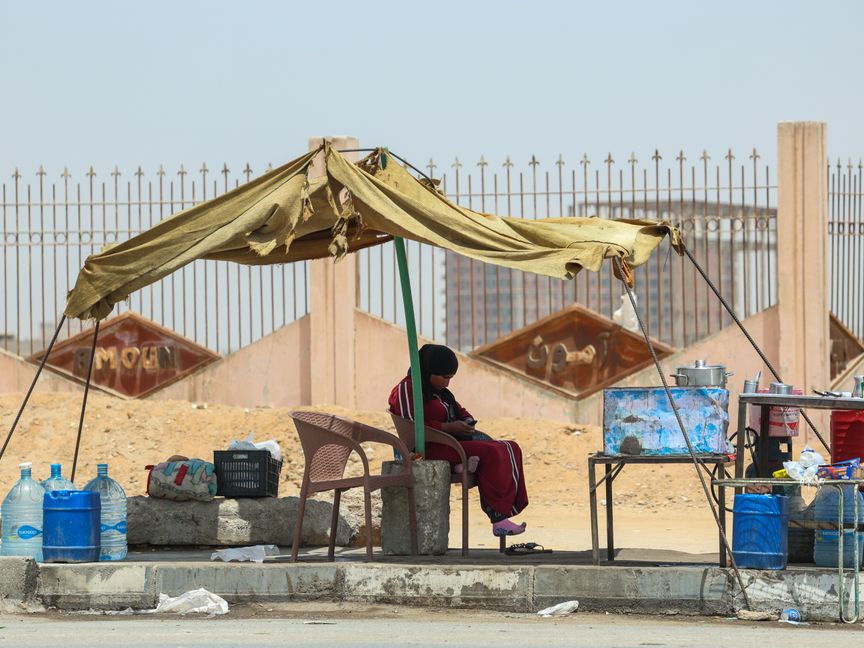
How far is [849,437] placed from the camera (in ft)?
→ 30.5

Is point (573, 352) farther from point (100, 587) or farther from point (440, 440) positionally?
point (100, 587)

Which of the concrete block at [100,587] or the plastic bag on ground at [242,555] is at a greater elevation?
the plastic bag on ground at [242,555]

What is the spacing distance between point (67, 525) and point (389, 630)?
2.39 m

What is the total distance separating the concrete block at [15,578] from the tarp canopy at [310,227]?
1658 mm

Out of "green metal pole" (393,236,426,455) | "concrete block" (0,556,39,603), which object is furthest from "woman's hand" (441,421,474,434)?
"concrete block" (0,556,39,603)

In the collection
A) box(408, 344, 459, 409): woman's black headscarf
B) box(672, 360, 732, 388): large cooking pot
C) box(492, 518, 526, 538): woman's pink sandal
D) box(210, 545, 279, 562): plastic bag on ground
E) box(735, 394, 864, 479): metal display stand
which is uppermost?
box(408, 344, 459, 409): woman's black headscarf

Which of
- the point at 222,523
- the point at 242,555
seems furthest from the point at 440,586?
the point at 222,523

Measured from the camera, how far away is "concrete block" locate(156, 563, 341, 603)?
9070 millimetres

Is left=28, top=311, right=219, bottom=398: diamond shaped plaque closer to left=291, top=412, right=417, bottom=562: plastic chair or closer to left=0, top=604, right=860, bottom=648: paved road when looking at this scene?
left=291, top=412, right=417, bottom=562: plastic chair

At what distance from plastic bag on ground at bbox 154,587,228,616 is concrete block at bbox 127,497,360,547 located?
79.7 inches

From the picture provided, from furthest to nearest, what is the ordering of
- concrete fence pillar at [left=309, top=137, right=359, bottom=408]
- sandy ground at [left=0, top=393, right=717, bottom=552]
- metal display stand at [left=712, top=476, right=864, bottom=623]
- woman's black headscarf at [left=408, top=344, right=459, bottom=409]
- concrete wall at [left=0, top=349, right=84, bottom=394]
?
1. concrete wall at [left=0, top=349, right=84, bottom=394]
2. concrete fence pillar at [left=309, top=137, right=359, bottom=408]
3. sandy ground at [left=0, top=393, right=717, bottom=552]
4. woman's black headscarf at [left=408, top=344, right=459, bottom=409]
5. metal display stand at [left=712, top=476, right=864, bottom=623]

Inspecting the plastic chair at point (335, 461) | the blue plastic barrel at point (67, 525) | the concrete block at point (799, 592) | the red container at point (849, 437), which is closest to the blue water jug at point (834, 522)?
the concrete block at point (799, 592)

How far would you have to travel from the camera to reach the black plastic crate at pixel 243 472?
1116 centimetres

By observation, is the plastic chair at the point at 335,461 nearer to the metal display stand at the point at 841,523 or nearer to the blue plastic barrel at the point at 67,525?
the blue plastic barrel at the point at 67,525
